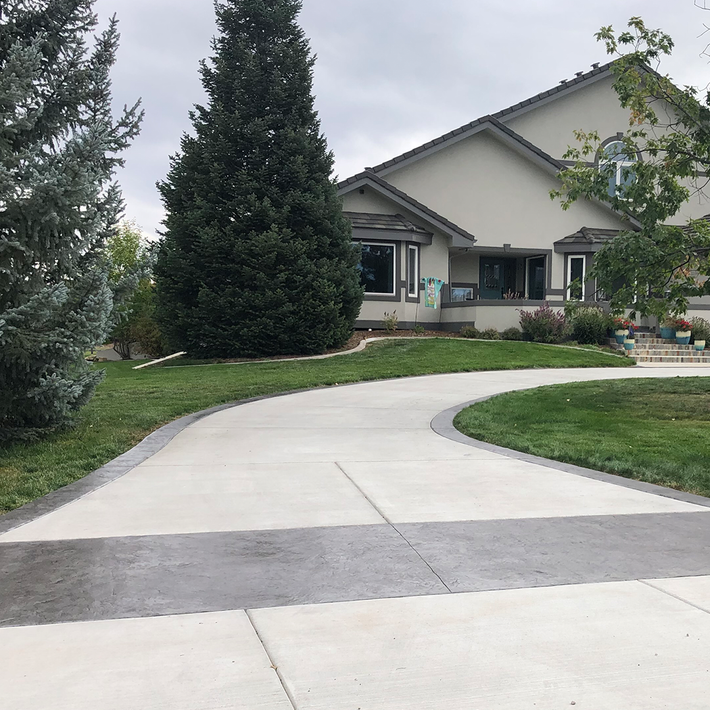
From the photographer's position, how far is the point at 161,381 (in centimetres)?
1385

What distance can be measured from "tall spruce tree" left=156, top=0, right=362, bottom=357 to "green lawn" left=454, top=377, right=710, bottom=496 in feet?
26.1

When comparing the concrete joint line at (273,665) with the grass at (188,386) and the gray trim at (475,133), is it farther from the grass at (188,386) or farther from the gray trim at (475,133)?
the gray trim at (475,133)

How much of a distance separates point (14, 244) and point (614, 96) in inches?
1068

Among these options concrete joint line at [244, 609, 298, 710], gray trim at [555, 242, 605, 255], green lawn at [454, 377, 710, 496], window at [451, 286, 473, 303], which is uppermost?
gray trim at [555, 242, 605, 255]

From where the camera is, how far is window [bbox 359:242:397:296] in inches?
903

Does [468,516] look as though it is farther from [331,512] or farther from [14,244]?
[14,244]

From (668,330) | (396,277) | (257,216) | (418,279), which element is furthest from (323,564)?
(668,330)

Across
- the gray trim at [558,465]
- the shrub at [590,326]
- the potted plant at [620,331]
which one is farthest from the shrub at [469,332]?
the gray trim at [558,465]

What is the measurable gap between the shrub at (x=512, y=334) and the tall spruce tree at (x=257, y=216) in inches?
223

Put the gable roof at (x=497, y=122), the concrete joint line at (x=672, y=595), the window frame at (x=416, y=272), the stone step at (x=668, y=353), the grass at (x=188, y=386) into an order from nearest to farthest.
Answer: the concrete joint line at (x=672, y=595), the grass at (x=188, y=386), the stone step at (x=668, y=353), the window frame at (x=416, y=272), the gable roof at (x=497, y=122)

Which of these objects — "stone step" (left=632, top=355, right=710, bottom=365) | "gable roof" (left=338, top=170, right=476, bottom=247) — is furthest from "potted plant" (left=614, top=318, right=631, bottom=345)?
"gable roof" (left=338, top=170, right=476, bottom=247)

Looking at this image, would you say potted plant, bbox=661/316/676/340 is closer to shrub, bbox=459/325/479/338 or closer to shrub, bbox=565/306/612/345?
shrub, bbox=565/306/612/345

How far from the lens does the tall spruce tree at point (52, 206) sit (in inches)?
245

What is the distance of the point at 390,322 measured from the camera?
2227 cm
